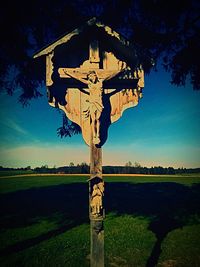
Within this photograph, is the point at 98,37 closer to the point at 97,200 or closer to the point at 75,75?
the point at 75,75

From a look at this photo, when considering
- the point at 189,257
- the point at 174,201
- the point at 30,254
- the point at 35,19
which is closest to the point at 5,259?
the point at 30,254

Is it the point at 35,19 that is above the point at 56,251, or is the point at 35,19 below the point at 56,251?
above

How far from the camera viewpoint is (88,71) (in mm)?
4551

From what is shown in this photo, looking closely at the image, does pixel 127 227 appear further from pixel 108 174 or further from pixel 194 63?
pixel 108 174

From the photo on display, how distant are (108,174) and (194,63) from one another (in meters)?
36.6

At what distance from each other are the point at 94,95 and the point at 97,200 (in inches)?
64.8

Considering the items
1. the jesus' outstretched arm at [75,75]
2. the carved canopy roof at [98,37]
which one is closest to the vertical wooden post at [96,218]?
the jesus' outstretched arm at [75,75]

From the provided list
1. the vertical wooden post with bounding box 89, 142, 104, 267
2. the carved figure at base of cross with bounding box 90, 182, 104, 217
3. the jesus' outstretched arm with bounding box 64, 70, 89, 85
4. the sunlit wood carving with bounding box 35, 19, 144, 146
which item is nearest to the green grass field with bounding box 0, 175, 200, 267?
the vertical wooden post with bounding box 89, 142, 104, 267

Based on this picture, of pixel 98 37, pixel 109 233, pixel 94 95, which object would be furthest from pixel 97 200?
pixel 109 233

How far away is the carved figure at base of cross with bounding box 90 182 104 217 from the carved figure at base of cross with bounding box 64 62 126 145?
661mm

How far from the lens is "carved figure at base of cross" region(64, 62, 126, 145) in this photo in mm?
4133

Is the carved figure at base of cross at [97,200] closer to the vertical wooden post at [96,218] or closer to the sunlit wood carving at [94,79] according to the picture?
the vertical wooden post at [96,218]

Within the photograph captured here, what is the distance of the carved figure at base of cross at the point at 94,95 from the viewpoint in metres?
4.13

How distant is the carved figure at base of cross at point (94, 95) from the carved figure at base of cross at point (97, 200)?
0.66 metres
